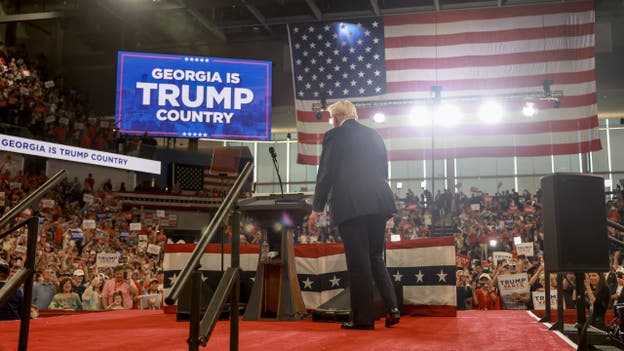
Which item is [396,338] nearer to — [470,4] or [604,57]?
[470,4]

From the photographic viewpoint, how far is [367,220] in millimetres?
4020

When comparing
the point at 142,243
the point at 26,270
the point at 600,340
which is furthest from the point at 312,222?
the point at 26,270

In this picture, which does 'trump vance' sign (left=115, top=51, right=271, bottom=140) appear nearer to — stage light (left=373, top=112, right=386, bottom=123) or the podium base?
stage light (left=373, top=112, right=386, bottom=123)

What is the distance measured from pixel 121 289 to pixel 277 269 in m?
4.55

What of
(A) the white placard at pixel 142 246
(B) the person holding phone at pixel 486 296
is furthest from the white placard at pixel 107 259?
(B) the person holding phone at pixel 486 296

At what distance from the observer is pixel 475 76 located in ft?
40.8

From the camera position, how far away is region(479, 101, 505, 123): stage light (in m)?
12.0

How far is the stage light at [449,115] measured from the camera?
12.0 metres

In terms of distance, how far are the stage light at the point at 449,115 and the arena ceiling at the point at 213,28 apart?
6.98 metres

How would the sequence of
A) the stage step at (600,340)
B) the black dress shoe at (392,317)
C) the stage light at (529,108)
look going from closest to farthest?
the stage step at (600,340), the black dress shoe at (392,317), the stage light at (529,108)

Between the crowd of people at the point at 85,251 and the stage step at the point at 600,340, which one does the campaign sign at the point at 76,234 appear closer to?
the crowd of people at the point at 85,251

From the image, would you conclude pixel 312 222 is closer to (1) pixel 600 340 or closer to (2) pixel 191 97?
(2) pixel 191 97

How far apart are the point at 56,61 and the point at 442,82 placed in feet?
52.4

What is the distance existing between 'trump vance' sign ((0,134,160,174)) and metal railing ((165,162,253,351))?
1418 cm
